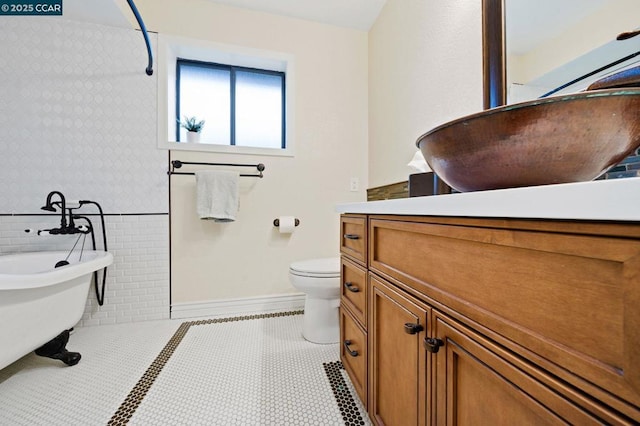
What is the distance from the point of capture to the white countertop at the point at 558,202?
0.87 ft

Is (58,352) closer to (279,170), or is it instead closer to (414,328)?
→ (279,170)

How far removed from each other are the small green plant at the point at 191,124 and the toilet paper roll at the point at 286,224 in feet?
3.07

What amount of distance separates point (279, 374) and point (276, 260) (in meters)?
0.94

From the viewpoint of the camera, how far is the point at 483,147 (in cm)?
53

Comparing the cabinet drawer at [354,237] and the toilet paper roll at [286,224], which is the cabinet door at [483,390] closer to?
the cabinet drawer at [354,237]

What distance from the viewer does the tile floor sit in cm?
101

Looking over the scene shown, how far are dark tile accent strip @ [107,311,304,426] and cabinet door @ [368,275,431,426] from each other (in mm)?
953

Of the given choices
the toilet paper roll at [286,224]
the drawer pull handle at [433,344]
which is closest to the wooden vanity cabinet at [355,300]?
the drawer pull handle at [433,344]

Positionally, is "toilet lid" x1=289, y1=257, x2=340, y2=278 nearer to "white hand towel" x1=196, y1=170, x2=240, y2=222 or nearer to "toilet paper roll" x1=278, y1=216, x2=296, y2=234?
"toilet paper roll" x1=278, y1=216, x2=296, y2=234

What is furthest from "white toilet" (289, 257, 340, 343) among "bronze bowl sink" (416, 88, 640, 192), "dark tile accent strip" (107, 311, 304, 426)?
"bronze bowl sink" (416, 88, 640, 192)

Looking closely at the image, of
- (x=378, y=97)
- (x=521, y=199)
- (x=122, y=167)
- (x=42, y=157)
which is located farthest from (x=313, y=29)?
(x=521, y=199)

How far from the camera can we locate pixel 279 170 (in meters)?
2.09

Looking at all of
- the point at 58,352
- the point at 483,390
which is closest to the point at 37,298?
the point at 58,352

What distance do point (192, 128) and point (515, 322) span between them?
2.17m
